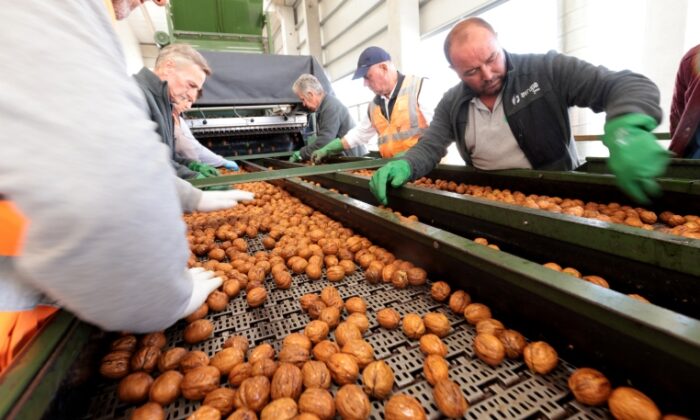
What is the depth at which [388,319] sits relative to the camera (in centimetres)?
112

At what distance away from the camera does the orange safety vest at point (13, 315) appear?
24.4 inches

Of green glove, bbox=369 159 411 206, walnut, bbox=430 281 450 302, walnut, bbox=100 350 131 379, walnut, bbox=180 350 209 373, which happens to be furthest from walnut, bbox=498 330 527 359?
green glove, bbox=369 159 411 206

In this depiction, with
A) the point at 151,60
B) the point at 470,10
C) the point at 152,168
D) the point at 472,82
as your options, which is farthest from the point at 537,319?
the point at 151,60

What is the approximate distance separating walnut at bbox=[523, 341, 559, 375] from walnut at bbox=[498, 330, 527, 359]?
2 centimetres

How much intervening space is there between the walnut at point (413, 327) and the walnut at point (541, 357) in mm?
300

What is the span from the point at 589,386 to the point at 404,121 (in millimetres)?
3485

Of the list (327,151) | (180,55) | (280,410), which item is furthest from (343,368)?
(327,151)

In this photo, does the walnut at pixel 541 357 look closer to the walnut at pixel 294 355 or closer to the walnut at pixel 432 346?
the walnut at pixel 432 346

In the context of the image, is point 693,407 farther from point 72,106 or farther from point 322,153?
point 322,153

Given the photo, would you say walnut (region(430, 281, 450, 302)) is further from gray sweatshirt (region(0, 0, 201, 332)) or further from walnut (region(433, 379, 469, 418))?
gray sweatshirt (region(0, 0, 201, 332))

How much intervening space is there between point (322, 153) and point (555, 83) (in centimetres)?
286

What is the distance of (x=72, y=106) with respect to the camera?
0.56 m

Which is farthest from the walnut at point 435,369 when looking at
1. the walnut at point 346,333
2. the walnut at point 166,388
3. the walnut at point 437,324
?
the walnut at point 166,388

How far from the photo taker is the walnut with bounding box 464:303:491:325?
108 cm
